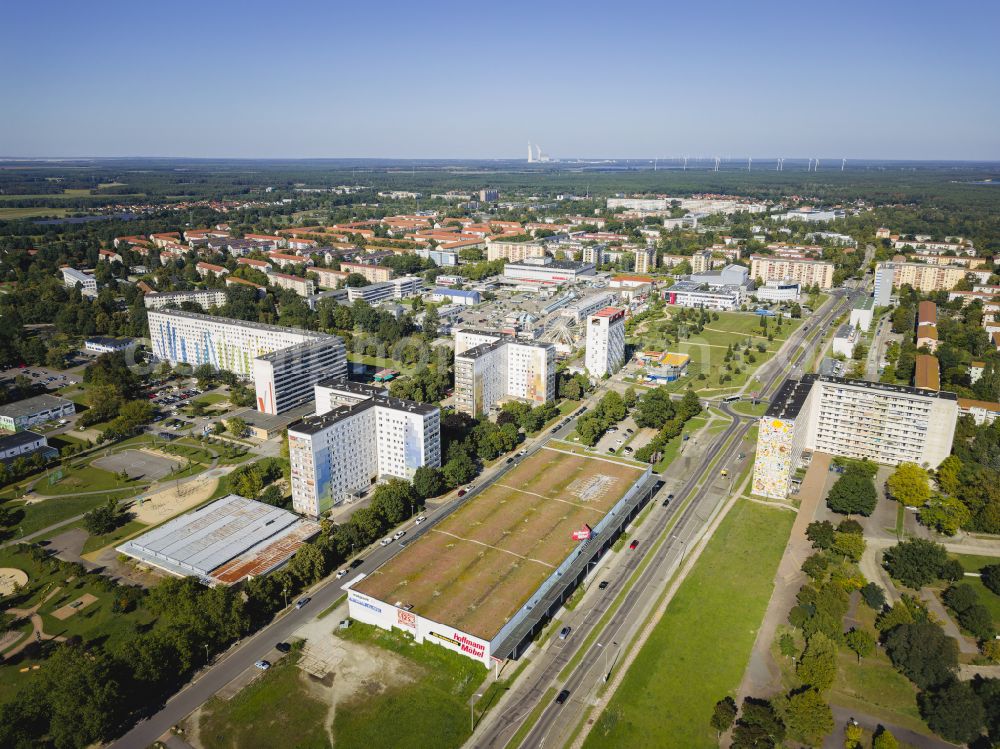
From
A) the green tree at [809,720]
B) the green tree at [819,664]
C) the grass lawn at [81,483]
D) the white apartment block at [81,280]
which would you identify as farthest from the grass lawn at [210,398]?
the green tree at [809,720]

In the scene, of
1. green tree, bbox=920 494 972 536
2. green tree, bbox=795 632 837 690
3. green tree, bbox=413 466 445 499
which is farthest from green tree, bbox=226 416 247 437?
green tree, bbox=920 494 972 536

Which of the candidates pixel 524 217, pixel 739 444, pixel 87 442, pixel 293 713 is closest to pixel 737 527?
pixel 739 444

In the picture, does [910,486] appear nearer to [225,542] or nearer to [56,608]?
[225,542]

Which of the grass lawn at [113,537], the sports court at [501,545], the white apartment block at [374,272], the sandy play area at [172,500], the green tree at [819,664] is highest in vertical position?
the white apartment block at [374,272]

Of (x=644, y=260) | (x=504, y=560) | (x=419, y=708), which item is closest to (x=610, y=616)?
(x=504, y=560)

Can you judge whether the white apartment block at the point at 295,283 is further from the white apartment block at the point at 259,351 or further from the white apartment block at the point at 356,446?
the white apartment block at the point at 356,446

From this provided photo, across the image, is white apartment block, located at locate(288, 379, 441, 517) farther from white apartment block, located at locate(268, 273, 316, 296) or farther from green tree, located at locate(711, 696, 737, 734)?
white apartment block, located at locate(268, 273, 316, 296)
